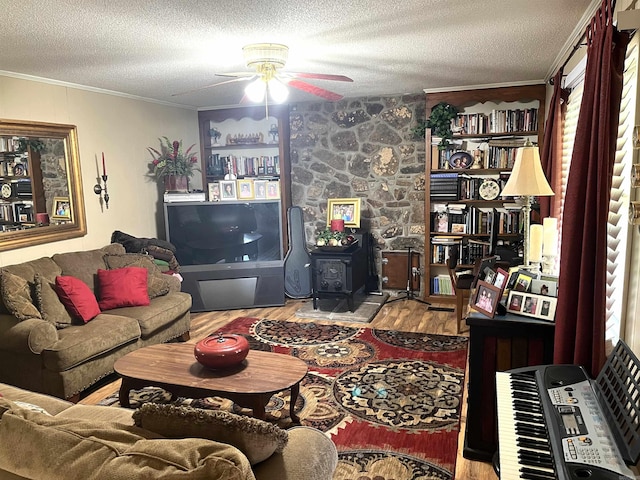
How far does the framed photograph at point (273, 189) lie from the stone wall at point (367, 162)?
1.73ft

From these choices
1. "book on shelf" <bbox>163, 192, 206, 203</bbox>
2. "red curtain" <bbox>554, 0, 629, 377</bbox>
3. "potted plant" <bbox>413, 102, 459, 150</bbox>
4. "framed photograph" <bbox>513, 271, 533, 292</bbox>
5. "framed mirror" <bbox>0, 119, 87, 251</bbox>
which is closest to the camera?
"red curtain" <bbox>554, 0, 629, 377</bbox>

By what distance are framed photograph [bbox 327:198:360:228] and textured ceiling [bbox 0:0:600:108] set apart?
1.65 m

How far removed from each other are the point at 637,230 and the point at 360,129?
413cm

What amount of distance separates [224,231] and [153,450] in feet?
14.3

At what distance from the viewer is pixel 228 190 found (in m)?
5.63

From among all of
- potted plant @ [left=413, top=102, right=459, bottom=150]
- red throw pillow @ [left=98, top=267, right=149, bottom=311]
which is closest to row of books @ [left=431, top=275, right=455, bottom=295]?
potted plant @ [left=413, top=102, right=459, bottom=150]

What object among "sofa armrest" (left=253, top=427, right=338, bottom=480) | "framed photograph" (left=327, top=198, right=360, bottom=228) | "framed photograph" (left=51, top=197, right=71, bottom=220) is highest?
"framed photograph" (left=51, top=197, right=71, bottom=220)

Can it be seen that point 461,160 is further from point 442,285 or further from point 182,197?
point 182,197

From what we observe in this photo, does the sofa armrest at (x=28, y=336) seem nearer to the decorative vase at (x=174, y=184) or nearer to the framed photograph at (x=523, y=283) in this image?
the decorative vase at (x=174, y=184)

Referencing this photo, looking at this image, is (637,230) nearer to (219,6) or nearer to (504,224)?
(219,6)

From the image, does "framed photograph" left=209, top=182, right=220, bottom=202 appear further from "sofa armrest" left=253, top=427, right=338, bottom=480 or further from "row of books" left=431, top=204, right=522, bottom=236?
"sofa armrest" left=253, top=427, right=338, bottom=480

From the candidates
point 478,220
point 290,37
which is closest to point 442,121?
point 478,220

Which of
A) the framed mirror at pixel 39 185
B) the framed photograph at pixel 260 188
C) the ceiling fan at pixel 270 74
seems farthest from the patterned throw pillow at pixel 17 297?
the framed photograph at pixel 260 188

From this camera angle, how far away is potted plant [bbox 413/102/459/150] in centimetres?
511
